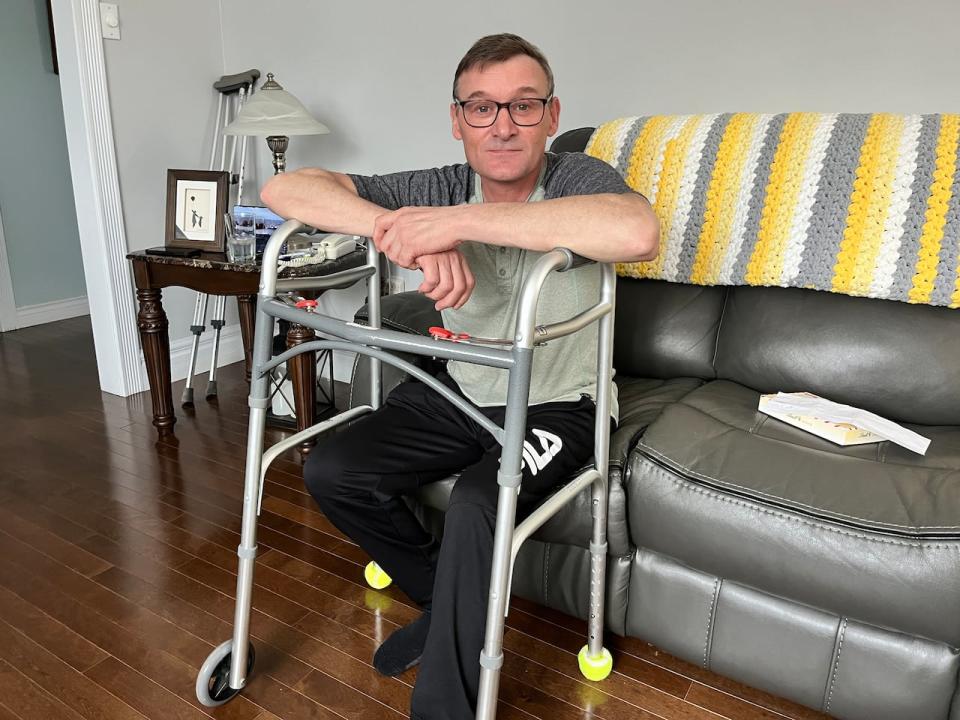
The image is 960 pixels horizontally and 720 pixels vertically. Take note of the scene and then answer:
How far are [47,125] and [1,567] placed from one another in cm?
281

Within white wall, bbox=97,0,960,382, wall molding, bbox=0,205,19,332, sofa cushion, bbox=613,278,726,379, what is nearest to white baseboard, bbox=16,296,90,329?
wall molding, bbox=0,205,19,332

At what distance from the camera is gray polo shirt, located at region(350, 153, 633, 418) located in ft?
4.66

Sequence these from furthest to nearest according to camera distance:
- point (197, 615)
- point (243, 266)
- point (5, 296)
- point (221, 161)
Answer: point (5, 296), point (221, 161), point (243, 266), point (197, 615)

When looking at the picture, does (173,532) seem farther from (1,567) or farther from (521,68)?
(521,68)

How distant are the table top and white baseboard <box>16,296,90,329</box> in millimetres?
1879

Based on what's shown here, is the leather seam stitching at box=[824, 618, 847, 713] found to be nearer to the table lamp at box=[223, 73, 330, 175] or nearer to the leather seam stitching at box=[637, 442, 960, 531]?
the leather seam stitching at box=[637, 442, 960, 531]

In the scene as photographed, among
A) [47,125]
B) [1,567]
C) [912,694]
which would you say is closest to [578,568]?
[912,694]

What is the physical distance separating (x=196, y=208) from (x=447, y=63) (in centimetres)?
96

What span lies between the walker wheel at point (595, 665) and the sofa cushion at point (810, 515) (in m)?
0.25

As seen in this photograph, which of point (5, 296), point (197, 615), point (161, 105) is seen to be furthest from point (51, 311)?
point (197, 615)

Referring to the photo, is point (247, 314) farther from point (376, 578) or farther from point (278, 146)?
point (376, 578)

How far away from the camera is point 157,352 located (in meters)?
2.41

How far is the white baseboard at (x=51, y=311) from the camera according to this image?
380cm

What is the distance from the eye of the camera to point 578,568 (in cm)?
150
